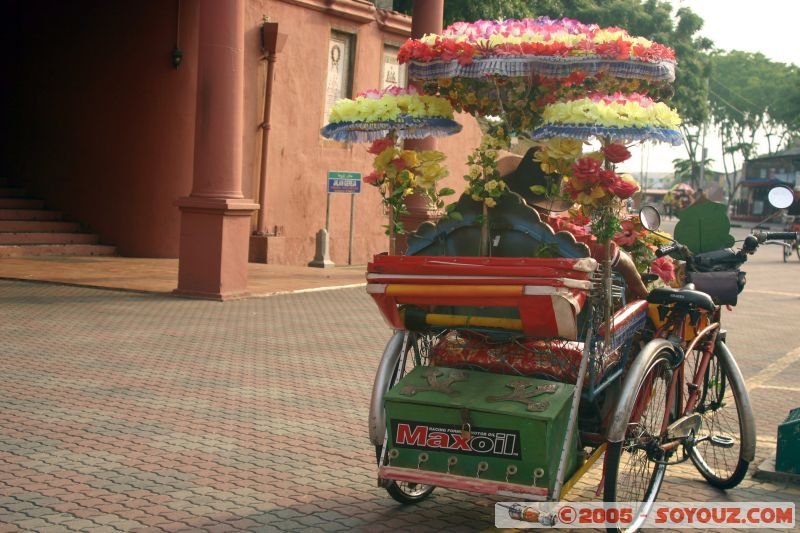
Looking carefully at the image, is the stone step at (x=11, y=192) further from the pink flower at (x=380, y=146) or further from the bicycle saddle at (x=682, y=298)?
the bicycle saddle at (x=682, y=298)

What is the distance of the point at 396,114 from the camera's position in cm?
579

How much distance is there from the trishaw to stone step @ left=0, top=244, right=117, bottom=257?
43.2ft

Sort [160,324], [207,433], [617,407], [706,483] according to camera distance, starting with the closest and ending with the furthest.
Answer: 1. [617,407]
2. [706,483]
3. [207,433]
4. [160,324]

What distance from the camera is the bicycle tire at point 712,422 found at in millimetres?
6074

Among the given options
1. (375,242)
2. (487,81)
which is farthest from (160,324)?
(375,242)

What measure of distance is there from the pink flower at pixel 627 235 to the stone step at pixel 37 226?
46.8 ft

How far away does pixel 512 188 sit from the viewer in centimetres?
606

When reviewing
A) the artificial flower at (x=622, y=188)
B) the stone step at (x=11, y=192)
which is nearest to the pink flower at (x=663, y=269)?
the artificial flower at (x=622, y=188)

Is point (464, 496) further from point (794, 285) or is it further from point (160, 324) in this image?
point (794, 285)

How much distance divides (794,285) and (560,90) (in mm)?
18389

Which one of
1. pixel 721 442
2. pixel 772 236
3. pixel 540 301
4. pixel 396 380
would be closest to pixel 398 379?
pixel 396 380

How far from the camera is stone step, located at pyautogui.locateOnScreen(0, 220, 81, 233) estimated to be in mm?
18438

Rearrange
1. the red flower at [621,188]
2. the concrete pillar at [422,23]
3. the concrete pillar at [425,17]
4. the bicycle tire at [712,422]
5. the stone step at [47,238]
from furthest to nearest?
the concrete pillar at [425,17] < the concrete pillar at [422,23] < the stone step at [47,238] < the bicycle tire at [712,422] < the red flower at [621,188]

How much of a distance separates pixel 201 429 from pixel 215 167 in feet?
24.4
